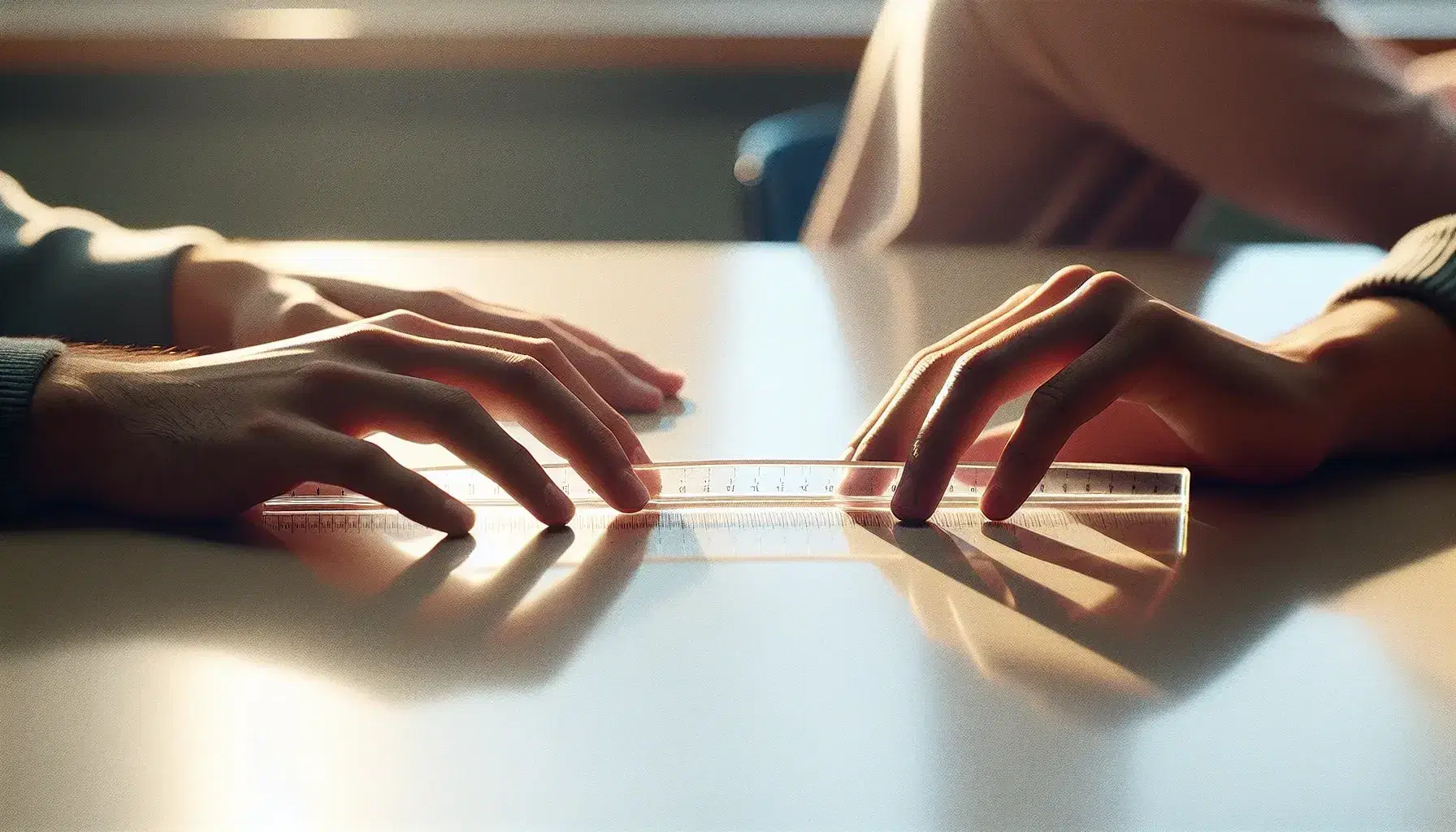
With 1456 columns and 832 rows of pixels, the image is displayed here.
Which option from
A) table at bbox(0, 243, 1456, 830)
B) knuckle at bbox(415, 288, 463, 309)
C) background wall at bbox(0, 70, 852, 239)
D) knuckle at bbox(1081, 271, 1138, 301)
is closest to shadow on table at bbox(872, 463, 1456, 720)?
table at bbox(0, 243, 1456, 830)

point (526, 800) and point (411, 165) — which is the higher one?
point (526, 800)

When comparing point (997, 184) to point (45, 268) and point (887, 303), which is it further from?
point (45, 268)

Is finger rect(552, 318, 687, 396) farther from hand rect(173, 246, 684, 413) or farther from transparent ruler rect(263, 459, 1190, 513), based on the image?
transparent ruler rect(263, 459, 1190, 513)

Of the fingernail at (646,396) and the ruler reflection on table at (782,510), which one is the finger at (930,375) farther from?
the fingernail at (646,396)

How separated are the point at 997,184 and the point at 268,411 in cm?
91

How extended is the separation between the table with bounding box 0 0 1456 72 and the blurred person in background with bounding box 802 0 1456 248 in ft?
3.81

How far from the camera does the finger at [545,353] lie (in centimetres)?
73

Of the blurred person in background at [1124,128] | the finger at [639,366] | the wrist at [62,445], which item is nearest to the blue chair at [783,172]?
the blurred person in background at [1124,128]

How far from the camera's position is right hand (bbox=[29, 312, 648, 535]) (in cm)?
65

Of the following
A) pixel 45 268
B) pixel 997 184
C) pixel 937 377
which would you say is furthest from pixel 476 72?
pixel 937 377

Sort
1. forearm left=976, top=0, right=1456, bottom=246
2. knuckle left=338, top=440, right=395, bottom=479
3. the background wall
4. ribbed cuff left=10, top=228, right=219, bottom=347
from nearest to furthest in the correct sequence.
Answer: knuckle left=338, top=440, right=395, bottom=479
ribbed cuff left=10, top=228, right=219, bottom=347
forearm left=976, top=0, right=1456, bottom=246
the background wall

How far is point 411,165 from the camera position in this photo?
8.98 feet

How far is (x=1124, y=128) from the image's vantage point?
124cm

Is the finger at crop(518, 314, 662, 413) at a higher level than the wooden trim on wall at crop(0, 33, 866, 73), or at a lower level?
higher
